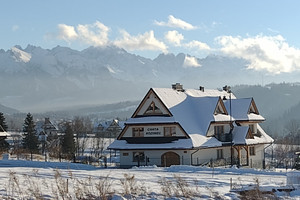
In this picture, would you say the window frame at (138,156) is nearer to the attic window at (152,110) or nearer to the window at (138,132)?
the window at (138,132)

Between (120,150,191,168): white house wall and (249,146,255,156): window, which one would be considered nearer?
(120,150,191,168): white house wall

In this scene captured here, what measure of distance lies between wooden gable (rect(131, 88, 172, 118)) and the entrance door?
3.75 metres

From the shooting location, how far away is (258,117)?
52.1 m

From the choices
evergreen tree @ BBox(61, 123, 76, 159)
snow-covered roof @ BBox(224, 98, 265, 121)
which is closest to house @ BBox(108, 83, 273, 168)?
snow-covered roof @ BBox(224, 98, 265, 121)

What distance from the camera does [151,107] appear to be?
149 ft

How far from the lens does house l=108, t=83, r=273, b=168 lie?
143 ft

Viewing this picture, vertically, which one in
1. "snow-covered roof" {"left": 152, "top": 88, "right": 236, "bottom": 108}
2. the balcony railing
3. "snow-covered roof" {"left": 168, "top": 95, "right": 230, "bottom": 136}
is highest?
"snow-covered roof" {"left": 152, "top": 88, "right": 236, "bottom": 108}

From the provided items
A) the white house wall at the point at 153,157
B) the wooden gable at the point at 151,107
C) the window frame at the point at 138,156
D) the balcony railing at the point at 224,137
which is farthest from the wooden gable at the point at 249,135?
the window frame at the point at 138,156

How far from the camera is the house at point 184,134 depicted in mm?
43688

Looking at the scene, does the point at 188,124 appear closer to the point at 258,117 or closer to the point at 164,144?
the point at 164,144

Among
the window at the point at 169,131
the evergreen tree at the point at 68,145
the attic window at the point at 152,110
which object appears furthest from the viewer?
the evergreen tree at the point at 68,145

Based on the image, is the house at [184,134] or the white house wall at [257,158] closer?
the house at [184,134]

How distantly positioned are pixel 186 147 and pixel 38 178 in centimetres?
2438

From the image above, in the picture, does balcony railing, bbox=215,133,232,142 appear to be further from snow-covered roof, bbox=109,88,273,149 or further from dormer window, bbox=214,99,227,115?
dormer window, bbox=214,99,227,115
